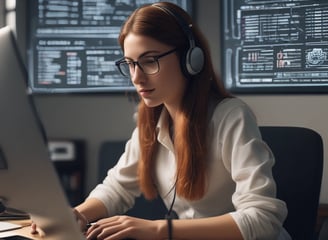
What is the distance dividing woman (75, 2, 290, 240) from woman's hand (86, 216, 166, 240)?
0.36ft

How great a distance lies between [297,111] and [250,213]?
1.00 m

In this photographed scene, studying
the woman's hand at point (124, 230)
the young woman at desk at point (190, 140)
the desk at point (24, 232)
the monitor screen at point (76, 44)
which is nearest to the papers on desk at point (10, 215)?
the desk at point (24, 232)

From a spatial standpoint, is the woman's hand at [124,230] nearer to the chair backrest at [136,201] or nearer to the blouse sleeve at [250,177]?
the blouse sleeve at [250,177]

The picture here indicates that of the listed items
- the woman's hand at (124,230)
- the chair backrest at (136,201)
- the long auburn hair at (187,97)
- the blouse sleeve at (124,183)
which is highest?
the long auburn hair at (187,97)

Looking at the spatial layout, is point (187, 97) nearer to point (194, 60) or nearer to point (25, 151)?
point (194, 60)

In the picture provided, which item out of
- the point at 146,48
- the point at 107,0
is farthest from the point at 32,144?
the point at 107,0

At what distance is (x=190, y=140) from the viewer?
1.22 metres

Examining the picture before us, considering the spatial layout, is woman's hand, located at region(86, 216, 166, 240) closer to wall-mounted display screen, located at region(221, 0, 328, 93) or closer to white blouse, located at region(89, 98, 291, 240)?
white blouse, located at region(89, 98, 291, 240)

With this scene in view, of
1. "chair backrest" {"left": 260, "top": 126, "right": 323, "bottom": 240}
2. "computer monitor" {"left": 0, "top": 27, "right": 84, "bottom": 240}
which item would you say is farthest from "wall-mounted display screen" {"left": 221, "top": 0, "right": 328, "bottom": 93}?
"computer monitor" {"left": 0, "top": 27, "right": 84, "bottom": 240}

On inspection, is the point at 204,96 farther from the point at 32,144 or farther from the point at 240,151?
the point at 32,144

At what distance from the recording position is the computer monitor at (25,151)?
0.70 metres

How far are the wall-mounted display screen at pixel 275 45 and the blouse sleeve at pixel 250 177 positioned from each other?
81cm

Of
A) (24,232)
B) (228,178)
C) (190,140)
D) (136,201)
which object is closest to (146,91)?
(190,140)

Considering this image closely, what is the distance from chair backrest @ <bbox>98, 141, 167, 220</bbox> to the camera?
68.7 inches
